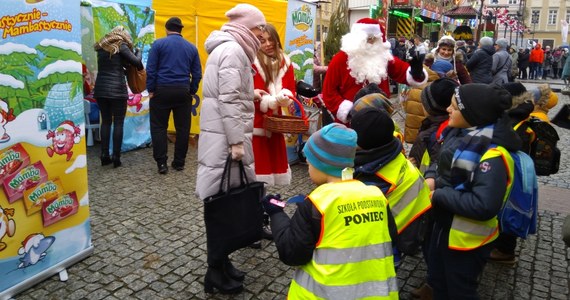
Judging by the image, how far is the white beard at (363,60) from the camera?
446 centimetres

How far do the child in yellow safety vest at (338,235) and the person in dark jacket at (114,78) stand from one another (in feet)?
15.7

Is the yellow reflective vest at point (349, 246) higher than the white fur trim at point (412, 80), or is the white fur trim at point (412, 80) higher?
the white fur trim at point (412, 80)

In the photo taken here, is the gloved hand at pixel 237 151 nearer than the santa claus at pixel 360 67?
Yes

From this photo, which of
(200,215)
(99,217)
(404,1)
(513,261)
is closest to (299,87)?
(200,215)

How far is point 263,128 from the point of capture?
3932 mm

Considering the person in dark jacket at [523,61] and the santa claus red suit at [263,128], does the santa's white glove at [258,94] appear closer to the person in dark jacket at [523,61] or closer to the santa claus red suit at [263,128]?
the santa claus red suit at [263,128]

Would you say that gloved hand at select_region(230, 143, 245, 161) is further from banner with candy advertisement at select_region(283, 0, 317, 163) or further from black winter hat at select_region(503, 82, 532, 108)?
banner with candy advertisement at select_region(283, 0, 317, 163)

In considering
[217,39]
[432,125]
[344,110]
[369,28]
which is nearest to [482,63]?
[369,28]

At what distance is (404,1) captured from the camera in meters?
24.2

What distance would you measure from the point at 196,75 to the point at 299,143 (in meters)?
1.77

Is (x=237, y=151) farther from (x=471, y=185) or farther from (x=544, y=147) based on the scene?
(x=544, y=147)

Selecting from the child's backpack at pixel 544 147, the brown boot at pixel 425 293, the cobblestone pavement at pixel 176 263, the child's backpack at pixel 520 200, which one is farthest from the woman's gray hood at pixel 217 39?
the child's backpack at pixel 544 147

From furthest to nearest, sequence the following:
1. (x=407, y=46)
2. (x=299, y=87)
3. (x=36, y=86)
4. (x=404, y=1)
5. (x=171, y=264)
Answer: (x=404, y=1) → (x=407, y=46) → (x=299, y=87) → (x=171, y=264) → (x=36, y=86)

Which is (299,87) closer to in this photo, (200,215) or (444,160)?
(200,215)
